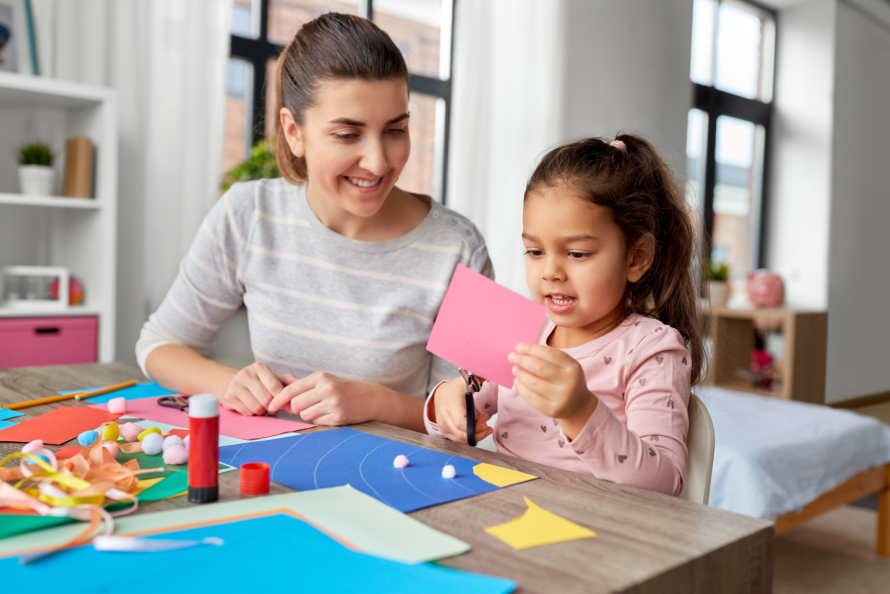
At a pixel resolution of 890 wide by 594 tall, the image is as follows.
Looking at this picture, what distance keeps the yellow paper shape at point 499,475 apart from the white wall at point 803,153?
4.82m

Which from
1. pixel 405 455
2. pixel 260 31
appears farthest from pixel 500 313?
pixel 260 31

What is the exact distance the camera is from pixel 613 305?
3.39 ft

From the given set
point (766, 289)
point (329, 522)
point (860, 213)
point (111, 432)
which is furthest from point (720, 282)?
point (329, 522)

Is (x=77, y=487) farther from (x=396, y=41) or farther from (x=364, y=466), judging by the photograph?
(x=396, y=41)

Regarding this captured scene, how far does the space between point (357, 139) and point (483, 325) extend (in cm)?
48

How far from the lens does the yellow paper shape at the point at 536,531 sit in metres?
0.59

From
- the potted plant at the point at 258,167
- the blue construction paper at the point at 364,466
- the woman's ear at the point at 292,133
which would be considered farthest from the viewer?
the potted plant at the point at 258,167

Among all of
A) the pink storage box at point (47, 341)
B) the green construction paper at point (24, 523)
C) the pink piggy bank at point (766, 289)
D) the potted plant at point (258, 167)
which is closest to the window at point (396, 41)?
the potted plant at point (258, 167)

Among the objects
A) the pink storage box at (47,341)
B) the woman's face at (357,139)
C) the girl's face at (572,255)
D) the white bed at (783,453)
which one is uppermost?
the woman's face at (357,139)

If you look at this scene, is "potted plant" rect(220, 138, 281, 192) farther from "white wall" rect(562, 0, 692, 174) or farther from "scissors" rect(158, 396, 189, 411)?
"white wall" rect(562, 0, 692, 174)

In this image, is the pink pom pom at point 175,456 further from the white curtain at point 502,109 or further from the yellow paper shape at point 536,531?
the white curtain at point 502,109

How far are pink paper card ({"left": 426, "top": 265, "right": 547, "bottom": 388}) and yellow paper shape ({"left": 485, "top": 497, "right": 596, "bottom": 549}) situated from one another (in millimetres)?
212

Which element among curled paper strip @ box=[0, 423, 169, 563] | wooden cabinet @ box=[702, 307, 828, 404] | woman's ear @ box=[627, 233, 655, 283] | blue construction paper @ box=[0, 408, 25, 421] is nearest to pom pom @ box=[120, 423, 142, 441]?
curled paper strip @ box=[0, 423, 169, 563]

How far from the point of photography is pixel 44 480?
0.67m
